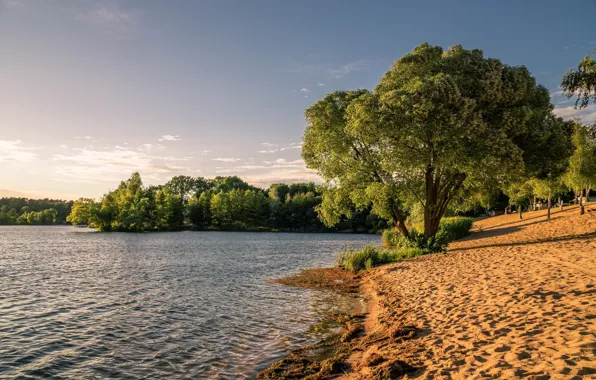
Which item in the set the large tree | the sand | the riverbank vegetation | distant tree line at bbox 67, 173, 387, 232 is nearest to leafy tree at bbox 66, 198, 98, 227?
distant tree line at bbox 67, 173, 387, 232

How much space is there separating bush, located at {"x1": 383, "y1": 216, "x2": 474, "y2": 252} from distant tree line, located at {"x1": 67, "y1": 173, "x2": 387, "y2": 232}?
207 ft

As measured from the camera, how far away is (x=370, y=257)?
29.9 metres

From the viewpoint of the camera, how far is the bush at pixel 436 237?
104ft

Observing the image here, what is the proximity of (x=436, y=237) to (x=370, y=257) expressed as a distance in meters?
6.80

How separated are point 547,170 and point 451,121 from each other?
11.6 meters

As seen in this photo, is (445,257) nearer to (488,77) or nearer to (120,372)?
(488,77)

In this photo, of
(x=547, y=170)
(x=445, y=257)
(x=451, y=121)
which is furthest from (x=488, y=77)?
(x=445, y=257)

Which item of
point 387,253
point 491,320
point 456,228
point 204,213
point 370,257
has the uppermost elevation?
point 204,213

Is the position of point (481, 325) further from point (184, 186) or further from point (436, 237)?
point (184, 186)

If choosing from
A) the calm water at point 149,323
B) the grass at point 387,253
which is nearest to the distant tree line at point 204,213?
the grass at point 387,253

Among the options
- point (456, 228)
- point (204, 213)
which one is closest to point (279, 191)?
point (204, 213)

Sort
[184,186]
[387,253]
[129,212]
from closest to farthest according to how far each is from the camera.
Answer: [387,253] < [129,212] < [184,186]

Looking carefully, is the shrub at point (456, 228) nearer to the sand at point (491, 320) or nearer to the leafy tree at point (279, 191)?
the sand at point (491, 320)

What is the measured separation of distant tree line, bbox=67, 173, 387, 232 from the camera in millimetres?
120625
